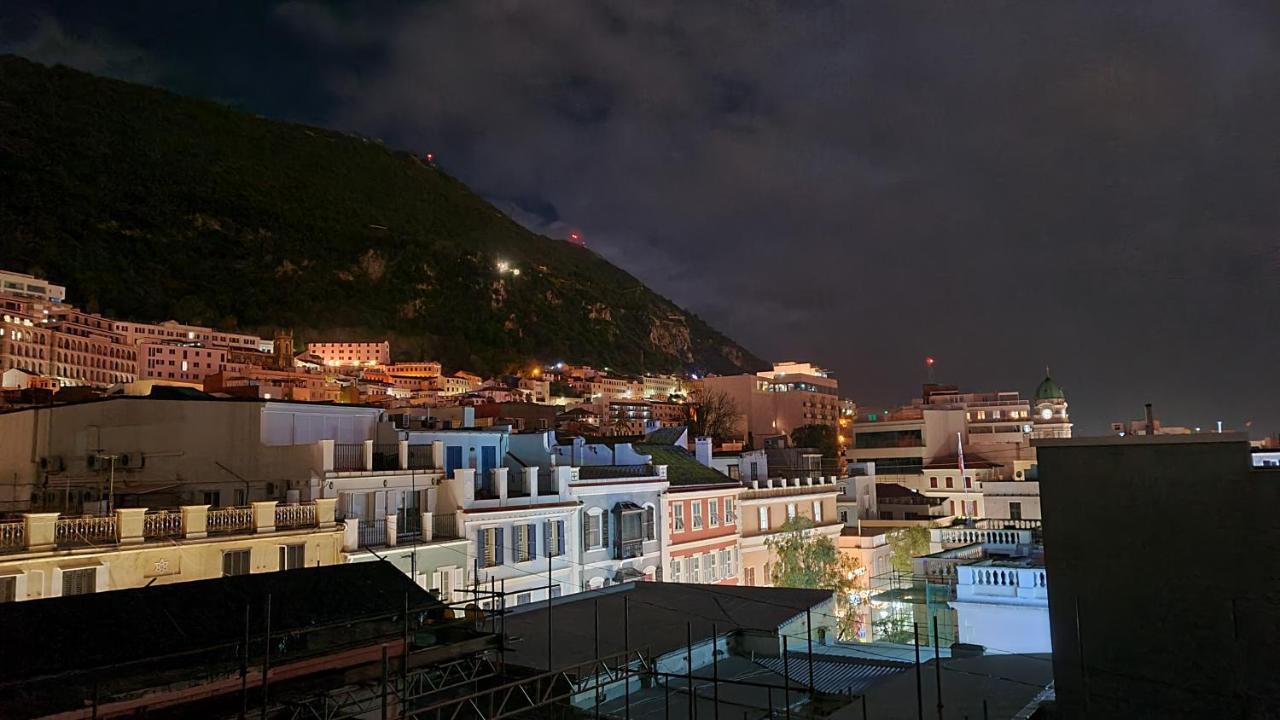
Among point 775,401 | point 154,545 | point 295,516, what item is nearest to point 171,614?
point 154,545

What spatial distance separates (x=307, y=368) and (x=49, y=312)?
34.0 meters

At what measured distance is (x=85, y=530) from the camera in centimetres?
1761

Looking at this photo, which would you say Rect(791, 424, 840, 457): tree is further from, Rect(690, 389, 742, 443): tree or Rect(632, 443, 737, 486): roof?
Rect(632, 443, 737, 486): roof

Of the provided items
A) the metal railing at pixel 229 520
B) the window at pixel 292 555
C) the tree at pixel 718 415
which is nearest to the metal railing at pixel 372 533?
the window at pixel 292 555

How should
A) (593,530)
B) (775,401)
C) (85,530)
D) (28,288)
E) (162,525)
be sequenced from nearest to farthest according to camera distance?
(85,530) < (162,525) < (593,530) < (28,288) < (775,401)

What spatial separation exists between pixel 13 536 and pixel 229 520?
14.5ft

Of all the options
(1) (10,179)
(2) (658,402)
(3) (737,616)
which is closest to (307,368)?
(2) (658,402)

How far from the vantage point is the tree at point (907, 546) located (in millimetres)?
42938

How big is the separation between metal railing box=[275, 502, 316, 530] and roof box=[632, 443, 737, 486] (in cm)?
1871

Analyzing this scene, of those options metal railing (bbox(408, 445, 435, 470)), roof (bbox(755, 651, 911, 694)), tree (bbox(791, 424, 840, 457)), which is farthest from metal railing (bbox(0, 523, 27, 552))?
tree (bbox(791, 424, 840, 457))

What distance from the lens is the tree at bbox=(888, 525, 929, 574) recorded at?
42938 mm

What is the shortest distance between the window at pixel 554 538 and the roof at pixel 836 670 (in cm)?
1292

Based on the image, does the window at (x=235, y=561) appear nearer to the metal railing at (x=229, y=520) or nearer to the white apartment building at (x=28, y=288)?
the metal railing at (x=229, y=520)

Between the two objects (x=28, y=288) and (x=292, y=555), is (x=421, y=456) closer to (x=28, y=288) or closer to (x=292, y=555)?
(x=292, y=555)
